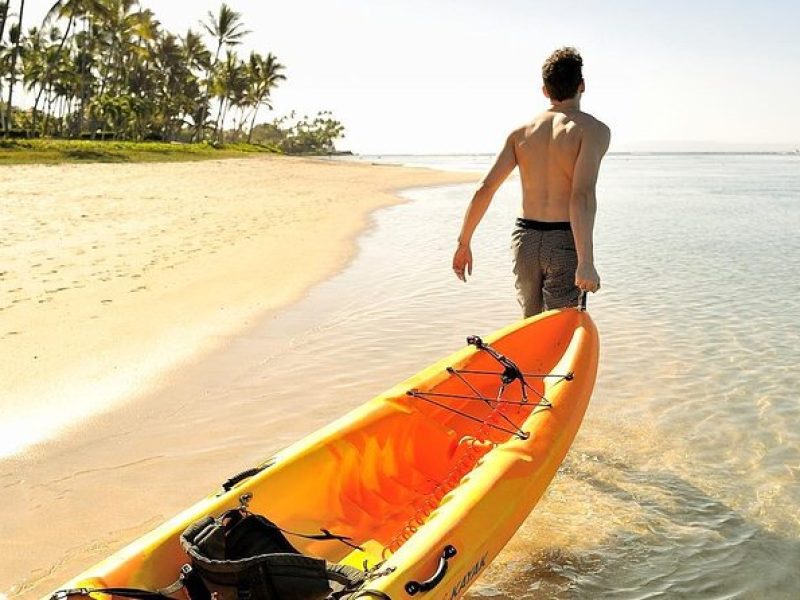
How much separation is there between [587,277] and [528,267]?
401mm

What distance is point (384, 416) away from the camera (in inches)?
141

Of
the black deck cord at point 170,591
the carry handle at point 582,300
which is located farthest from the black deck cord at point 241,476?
the carry handle at point 582,300

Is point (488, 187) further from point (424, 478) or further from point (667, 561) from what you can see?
point (667, 561)

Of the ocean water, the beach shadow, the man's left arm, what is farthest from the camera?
the man's left arm

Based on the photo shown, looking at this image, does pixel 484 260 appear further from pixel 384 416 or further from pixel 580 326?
pixel 384 416

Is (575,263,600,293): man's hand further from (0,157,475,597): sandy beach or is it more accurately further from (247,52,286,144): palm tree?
(247,52,286,144): palm tree

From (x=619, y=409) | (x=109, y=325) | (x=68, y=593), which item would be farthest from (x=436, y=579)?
(x=109, y=325)

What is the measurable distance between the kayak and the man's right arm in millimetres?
409

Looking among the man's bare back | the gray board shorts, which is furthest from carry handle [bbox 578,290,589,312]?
the man's bare back

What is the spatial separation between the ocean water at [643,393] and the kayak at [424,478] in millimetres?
483

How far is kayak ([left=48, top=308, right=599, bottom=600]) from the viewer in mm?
2508

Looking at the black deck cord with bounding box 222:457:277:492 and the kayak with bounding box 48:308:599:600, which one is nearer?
the kayak with bounding box 48:308:599:600

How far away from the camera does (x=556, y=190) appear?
4070 mm

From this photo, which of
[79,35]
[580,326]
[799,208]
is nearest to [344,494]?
[580,326]
